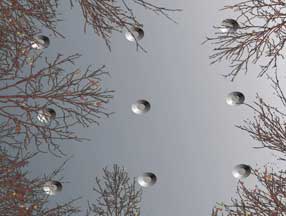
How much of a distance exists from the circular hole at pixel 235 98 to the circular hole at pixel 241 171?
52.4 inches

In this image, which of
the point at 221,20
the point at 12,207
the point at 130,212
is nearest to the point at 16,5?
the point at 12,207

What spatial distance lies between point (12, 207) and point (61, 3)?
342 inches

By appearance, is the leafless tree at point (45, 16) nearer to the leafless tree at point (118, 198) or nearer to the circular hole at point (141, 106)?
the leafless tree at point (118, 198)

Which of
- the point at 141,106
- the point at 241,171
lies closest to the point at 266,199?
the point at 241,171

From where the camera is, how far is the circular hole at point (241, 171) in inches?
424

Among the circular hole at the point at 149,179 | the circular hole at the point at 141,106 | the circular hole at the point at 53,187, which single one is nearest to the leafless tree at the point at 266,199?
the circular hole at the point at 149,179

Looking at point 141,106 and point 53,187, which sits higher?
point 141,106

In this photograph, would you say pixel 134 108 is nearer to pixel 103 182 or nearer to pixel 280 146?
pixel 103 182

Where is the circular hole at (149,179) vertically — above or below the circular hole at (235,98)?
below

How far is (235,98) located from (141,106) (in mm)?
2071

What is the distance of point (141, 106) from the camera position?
11656 millimetres

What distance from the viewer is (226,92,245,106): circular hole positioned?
36.5 ft

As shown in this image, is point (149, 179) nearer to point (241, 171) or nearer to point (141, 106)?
point (141, 106)

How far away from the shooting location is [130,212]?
8242 millimetres
